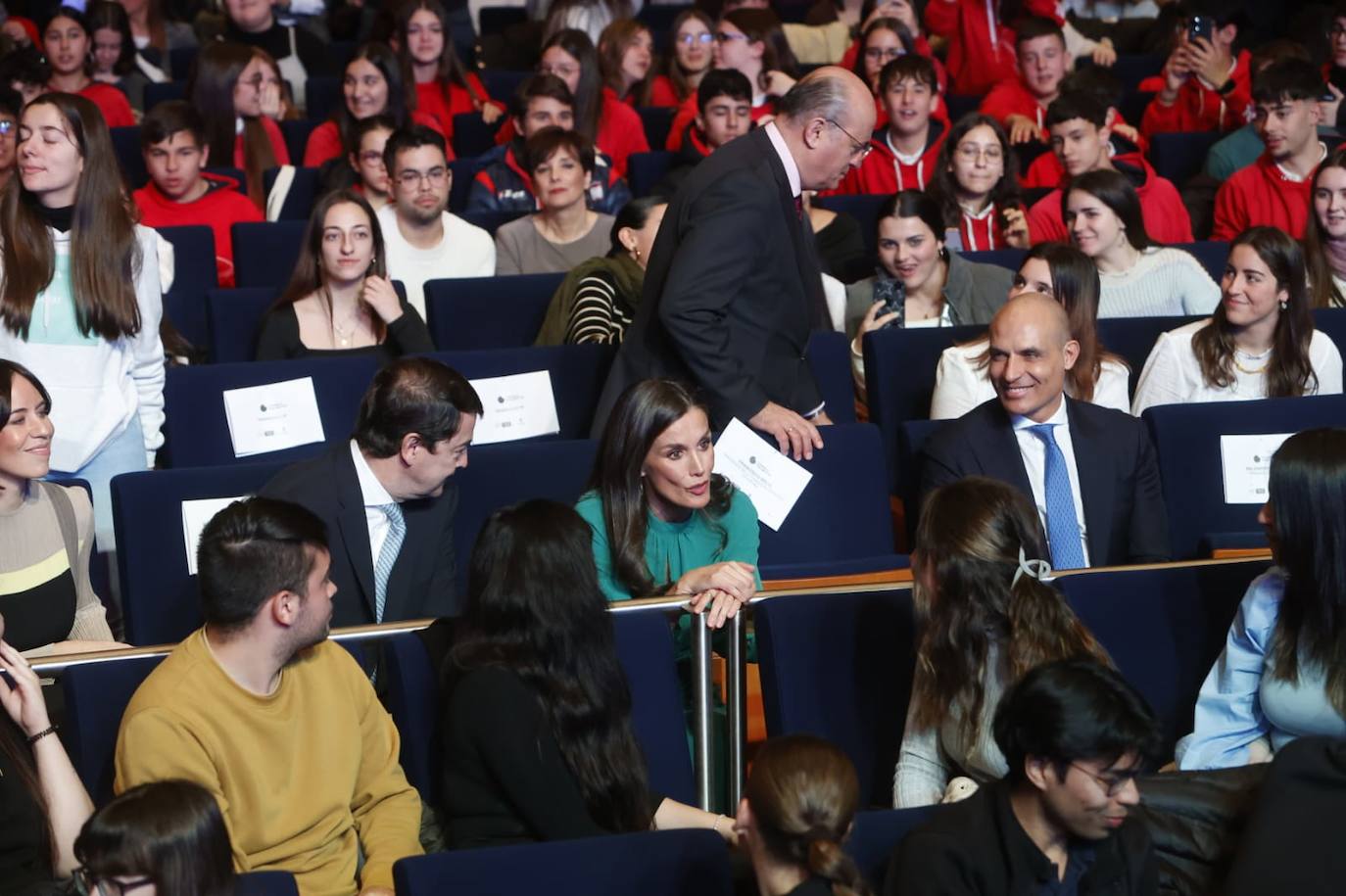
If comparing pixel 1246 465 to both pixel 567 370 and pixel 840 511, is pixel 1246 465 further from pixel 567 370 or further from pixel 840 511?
pixel 567 370

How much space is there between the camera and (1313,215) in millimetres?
5379

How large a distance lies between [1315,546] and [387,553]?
6.05 ft

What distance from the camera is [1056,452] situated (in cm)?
399

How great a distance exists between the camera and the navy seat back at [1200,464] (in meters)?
4.18

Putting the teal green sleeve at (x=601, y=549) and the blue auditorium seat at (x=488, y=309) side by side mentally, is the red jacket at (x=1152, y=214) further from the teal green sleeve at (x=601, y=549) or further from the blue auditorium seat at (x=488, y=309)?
the teal green sleeve at (x=601, y=549)

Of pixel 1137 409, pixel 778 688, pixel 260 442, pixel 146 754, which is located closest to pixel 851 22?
pixel 1137 409

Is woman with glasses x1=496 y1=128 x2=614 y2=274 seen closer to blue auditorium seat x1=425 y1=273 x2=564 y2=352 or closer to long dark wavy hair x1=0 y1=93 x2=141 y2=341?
blue auditorium seat x1=425 y1=273 x2=564 y2=352

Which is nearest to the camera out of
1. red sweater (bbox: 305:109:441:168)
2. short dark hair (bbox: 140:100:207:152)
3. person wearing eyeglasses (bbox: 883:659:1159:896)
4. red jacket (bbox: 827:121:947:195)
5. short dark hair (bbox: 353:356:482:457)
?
person wearing eyeglasses (bbox: 883:659:1159:896)

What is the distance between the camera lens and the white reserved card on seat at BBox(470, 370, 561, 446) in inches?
179

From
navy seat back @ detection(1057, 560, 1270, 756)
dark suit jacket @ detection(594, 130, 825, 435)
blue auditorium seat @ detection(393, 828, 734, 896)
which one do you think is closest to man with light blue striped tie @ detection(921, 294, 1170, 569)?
dark suit jacket @ detection(594, 130, 825, 435)

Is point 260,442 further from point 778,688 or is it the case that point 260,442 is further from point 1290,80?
point 1290,80

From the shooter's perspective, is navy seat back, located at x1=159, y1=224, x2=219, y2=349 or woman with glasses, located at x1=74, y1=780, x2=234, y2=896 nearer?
woman with glasses, located at x1=74, y1=780, x2=234, y2=896

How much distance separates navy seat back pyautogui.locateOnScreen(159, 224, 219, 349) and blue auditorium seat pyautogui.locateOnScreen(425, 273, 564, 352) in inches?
34.4

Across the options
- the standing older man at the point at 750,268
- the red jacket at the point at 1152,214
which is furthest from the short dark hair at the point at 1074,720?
the red jacket at the point at 1152,214
